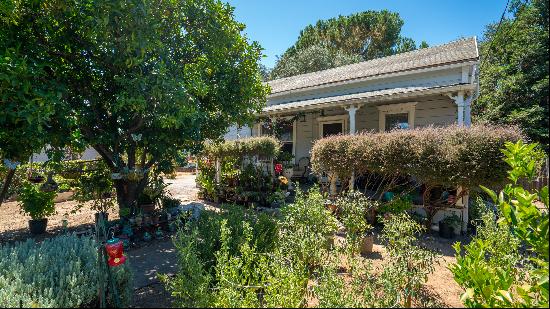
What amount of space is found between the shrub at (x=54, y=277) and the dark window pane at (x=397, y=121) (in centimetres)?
999

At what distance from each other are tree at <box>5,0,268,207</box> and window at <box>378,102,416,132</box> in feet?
18.3

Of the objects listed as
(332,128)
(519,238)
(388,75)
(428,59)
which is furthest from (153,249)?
(428,59)

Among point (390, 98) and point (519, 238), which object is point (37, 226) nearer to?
point (519, 238)

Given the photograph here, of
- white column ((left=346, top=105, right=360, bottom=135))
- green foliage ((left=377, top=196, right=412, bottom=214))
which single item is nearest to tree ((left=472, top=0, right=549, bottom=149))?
white column ((left=346, top=105, right=360, bottom=135))

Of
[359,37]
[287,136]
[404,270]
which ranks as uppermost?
[359,37]

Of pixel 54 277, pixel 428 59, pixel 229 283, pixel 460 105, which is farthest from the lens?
pixel 428 59

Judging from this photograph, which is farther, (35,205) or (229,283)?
(35,205)

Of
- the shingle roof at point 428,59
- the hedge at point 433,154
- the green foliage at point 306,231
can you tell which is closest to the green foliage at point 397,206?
the hedge at point 433,154

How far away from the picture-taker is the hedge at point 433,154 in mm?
5996

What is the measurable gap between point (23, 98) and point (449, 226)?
9.06m

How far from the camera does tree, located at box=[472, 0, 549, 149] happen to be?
55.0 ft

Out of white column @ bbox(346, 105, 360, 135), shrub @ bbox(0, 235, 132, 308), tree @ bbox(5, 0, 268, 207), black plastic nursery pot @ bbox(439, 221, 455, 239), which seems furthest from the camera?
white column @ bbox(346, 105, 360, 135)

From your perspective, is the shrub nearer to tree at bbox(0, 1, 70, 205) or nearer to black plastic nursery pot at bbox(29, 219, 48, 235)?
tree at bbox(0, 1, 70, 205)

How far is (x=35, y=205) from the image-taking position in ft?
23.4
